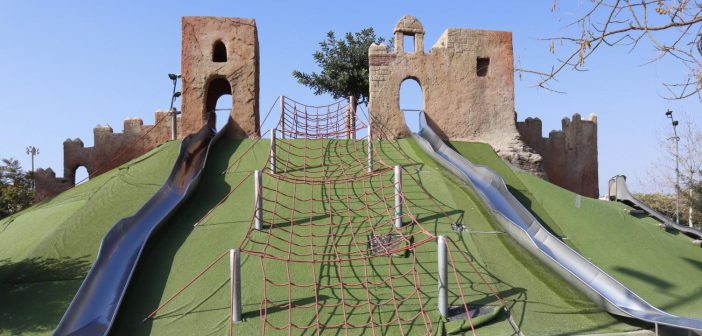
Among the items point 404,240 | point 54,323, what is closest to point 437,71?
point 404,240

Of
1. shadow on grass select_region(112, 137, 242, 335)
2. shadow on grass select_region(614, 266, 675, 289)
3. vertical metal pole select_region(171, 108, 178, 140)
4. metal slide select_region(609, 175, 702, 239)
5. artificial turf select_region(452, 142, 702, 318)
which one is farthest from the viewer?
vertical metal pole select_region(171, 108, 178, 140)

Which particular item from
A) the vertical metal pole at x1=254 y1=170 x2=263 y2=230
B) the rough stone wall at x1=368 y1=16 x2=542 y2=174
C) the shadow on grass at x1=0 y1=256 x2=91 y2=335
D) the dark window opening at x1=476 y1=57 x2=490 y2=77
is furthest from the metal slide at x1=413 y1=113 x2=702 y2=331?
the shadow on grass at x1=0 y1=256 x2=91 y2=335

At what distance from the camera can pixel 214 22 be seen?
10.3 metres

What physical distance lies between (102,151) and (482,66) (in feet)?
28.0

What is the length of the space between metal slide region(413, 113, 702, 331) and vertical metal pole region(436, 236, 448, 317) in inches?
58.5

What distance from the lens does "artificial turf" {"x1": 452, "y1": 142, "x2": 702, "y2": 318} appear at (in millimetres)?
6102

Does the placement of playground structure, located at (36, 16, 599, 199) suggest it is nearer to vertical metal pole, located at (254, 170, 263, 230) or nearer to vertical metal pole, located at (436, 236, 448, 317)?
vertical metal pole, located at (254, 170, 263, 230)

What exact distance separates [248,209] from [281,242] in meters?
1.00

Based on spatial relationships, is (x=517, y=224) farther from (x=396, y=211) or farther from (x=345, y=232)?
(x=345, y=232)

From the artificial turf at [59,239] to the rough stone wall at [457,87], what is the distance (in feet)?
13.8

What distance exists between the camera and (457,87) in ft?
34.7

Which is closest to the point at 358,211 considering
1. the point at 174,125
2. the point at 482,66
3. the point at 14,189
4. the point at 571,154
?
the point at 482,66

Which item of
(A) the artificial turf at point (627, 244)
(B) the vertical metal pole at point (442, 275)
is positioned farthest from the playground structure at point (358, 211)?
(A) the artificial turf at point (627, 244)

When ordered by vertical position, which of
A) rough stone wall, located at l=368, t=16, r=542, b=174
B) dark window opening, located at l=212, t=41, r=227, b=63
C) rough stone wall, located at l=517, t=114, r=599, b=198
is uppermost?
dark window opening, located at l=212, t=41, r=227, b=63
